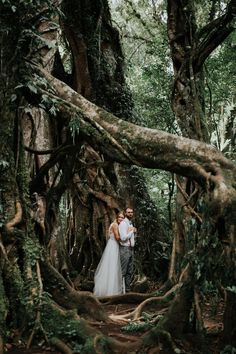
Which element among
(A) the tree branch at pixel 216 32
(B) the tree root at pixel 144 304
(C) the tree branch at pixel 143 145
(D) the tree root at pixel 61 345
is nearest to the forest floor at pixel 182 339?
(D) the tree root at pixel 61 345

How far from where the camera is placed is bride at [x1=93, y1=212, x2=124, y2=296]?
726 centimetres

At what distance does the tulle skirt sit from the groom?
80 millimetres

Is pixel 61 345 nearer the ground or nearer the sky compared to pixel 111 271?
nearer the ground

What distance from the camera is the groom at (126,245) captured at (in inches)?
289

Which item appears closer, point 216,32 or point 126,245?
point 216,32

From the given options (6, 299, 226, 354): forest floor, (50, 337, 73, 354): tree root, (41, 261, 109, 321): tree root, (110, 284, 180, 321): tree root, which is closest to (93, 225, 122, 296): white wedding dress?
(110, 284, 180, 321): tree root

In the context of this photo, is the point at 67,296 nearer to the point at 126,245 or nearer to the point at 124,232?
the point at 124,232

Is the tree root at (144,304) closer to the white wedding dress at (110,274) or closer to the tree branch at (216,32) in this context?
the white wedding dress at (110,274)

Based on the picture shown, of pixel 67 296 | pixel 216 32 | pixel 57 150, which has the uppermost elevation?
pixel 216 32

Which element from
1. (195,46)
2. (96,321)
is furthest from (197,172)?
(195,46)

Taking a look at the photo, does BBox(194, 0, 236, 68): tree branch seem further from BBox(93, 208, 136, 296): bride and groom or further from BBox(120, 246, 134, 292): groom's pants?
BBox(120, 246, 134, 292): groom's pants

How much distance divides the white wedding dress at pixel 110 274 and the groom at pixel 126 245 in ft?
0.26

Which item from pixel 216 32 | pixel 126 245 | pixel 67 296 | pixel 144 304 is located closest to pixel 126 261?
pixel 126 245

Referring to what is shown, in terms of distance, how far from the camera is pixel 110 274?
7.32 meters
